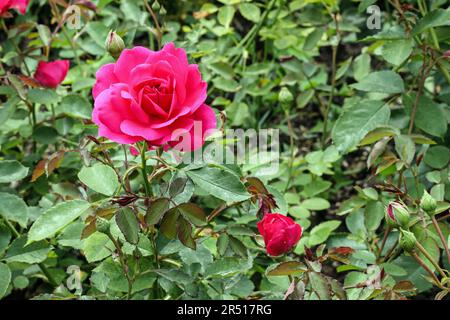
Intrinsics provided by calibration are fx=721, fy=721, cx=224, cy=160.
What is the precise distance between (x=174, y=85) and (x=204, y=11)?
0.99 m

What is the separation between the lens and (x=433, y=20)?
1.29 meters

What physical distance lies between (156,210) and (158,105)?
0.49 feet

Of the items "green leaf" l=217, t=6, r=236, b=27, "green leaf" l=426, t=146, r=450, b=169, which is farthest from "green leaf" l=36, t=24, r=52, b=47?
"green leaf" l=426, t=146, r=450, b=169

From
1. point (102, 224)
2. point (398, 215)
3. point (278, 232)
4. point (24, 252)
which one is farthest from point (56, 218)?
point (398, 215)

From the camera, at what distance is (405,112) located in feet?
5.05

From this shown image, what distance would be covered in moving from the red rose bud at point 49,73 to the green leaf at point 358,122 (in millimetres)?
583

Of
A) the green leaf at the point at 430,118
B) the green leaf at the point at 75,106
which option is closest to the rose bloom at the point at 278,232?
the green leaf at the point at 430,118

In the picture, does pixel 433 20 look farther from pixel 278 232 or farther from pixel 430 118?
pixel 278 232

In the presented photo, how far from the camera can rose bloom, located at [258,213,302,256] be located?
102 cm

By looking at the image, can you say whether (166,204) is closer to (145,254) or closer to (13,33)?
(145,254)

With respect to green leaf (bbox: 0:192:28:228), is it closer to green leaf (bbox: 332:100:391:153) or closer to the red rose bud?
the red rose bud

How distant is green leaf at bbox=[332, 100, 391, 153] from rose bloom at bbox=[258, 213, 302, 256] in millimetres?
387

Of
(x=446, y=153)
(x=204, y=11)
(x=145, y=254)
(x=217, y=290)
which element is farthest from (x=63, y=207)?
(x=204, y=11)

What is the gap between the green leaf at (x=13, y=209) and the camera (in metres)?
1.19
